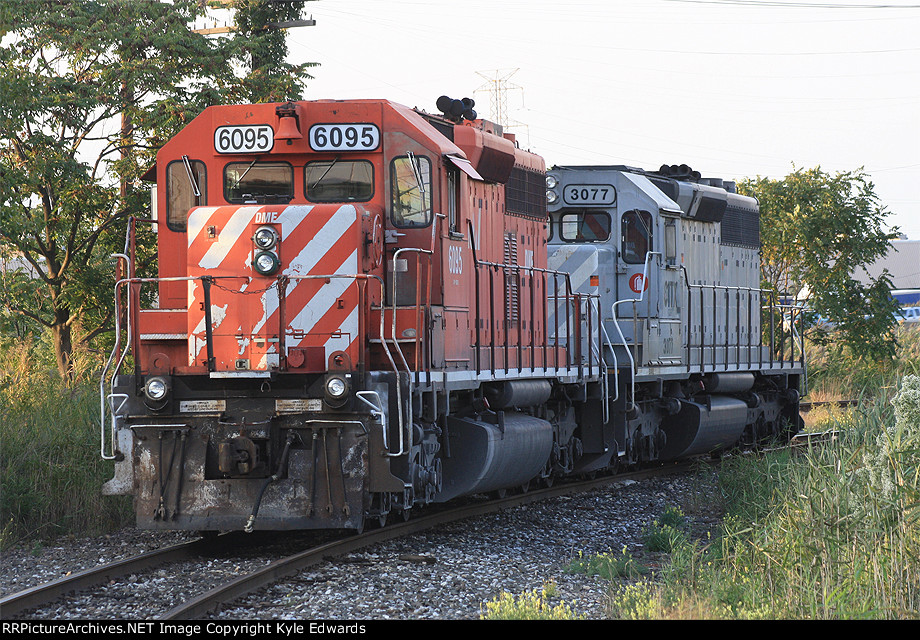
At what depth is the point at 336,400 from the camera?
8.00 m

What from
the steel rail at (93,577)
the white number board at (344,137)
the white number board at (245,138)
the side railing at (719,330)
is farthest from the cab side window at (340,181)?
the side railing at (719,330)

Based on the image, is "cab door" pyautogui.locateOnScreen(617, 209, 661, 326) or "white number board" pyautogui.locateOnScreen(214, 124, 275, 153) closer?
"white number board" pyautogui.locateOnScreen(214, 124, 275, 153)

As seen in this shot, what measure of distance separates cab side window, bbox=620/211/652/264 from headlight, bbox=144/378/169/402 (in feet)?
24.3

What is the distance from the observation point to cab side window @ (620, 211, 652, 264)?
46.2 feet

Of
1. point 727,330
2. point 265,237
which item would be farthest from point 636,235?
point 265,237

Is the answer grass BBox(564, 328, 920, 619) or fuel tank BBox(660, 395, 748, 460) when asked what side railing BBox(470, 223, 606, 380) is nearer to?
fuel tank BBox(660, 395, 748, 460)

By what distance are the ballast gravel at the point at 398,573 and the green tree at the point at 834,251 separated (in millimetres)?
13223

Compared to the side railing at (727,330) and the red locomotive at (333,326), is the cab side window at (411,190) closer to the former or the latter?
the red locomotive at (333,326)

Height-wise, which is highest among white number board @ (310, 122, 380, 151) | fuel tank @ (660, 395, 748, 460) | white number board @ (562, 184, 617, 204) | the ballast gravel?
white number board @ (562, 184, 617, 204)

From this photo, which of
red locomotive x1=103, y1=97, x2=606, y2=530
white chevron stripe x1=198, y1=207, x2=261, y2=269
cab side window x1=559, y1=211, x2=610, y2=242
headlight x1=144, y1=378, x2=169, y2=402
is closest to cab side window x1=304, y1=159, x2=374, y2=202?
red locomotive x1=103, y1=97, x2=606, y2=530

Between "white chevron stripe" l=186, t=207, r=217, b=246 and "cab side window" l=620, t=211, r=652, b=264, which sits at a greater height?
"cab side window" l=620, t=211, r=652, b=264

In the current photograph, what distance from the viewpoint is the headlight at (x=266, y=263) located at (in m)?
8.28

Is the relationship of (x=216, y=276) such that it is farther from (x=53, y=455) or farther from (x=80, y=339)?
(x=80, y=339)

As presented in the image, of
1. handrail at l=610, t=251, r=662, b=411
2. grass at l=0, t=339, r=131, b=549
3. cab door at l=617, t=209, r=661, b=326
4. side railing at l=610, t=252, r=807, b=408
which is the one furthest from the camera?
cab door at l=617, t=209, r=661, b=326
